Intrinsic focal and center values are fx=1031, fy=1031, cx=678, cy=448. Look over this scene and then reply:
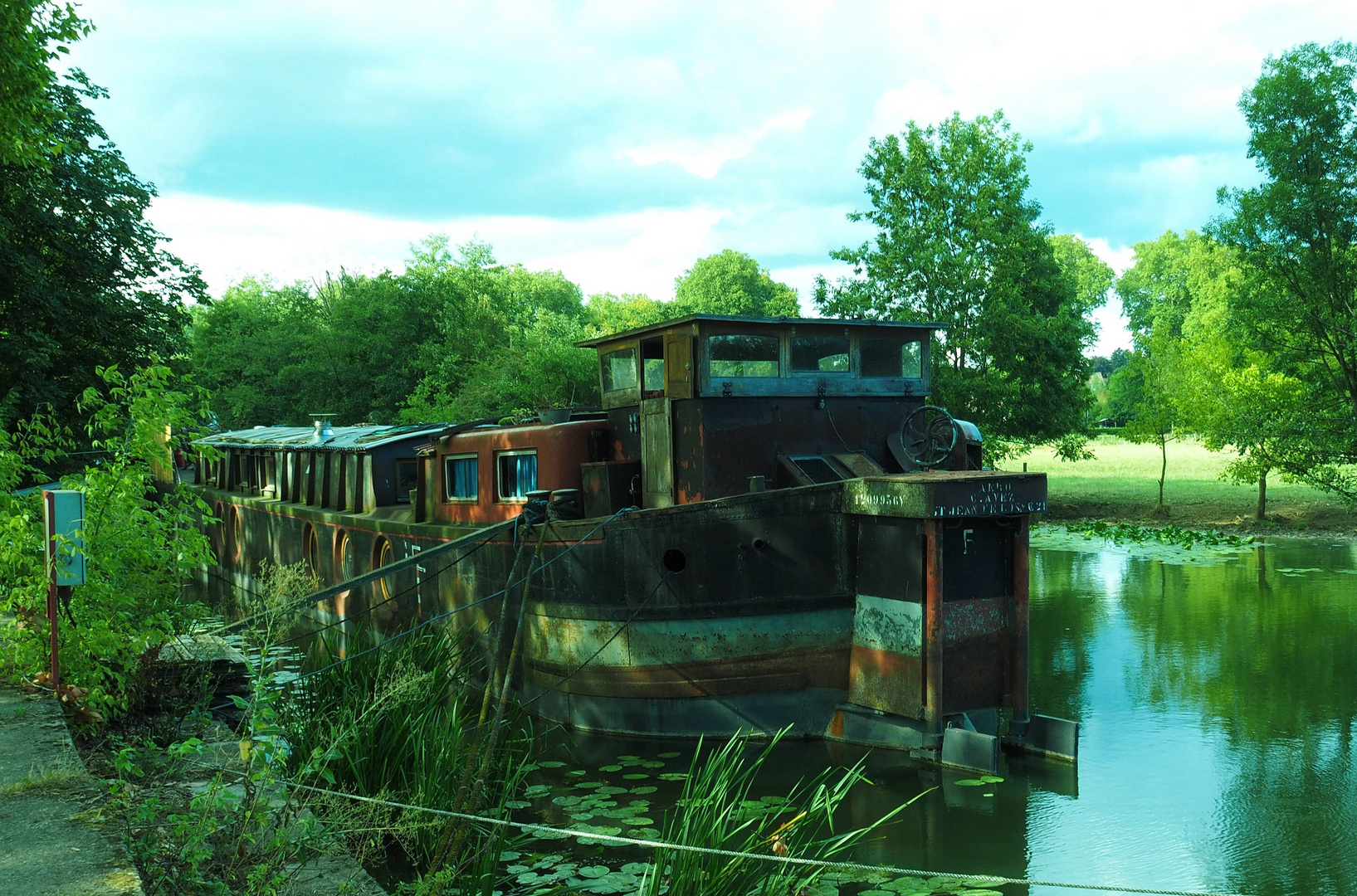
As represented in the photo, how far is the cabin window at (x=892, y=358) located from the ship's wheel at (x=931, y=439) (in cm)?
69

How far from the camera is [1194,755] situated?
33.4ft

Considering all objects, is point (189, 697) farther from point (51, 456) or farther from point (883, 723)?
point (883, 723)

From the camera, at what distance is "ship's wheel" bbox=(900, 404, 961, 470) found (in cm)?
1108

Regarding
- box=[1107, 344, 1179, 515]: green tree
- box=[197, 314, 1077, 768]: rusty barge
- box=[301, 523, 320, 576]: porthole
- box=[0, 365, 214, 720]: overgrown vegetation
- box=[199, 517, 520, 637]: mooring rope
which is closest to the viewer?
box=[0, 365, 214, 720]: overgrown vegetation

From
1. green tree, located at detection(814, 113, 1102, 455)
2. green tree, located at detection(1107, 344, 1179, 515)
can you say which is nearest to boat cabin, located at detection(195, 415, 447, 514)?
green tree, located at detection(814, 113, 1102, 455)

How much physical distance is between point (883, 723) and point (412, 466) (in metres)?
9.94

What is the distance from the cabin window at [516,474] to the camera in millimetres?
12555

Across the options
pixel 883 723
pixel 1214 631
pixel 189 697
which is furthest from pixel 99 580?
pixel 1214 631

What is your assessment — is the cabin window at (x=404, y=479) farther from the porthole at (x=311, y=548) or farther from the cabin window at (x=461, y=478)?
the cabin window at (x=461, y=478)

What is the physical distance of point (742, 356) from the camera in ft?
37.4

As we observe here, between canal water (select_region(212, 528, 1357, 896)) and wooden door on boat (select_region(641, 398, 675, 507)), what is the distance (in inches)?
104

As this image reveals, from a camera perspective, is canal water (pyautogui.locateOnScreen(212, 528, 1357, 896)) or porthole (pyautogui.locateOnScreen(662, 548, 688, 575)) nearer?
canal water (pyautogui.locateOnScreen(212, 528, 1357, 896))

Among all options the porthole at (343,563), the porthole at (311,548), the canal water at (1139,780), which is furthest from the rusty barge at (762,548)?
the porthole at (311,548)

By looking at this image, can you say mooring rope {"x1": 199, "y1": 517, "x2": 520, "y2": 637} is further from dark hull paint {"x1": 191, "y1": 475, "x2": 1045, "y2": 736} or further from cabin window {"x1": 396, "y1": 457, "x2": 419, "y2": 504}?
cabin window {"x1": 396, "y1": 457, "x2": 419, "y2": 504}
